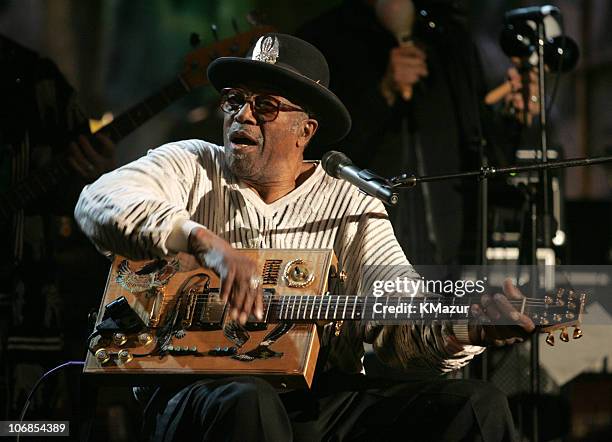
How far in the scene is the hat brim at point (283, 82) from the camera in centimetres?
311

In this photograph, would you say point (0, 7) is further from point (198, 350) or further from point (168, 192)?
point (198, 350)

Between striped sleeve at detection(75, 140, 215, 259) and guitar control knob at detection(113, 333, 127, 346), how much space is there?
0.25 metres

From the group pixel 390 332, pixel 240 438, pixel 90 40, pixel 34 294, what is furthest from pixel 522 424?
pixel 90 40

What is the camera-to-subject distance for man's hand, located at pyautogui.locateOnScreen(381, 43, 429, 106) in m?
4.47

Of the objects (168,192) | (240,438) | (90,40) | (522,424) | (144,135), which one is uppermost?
(90,40)

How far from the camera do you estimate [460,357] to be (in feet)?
9.18

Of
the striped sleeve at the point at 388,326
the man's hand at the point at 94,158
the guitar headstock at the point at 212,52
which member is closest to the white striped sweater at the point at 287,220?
the striped sleeve at the point at 388,326

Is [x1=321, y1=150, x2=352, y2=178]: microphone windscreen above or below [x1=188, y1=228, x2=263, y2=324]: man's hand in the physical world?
above

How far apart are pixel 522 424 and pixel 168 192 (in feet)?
6.43

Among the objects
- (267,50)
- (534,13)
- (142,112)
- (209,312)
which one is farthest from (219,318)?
(534,13)

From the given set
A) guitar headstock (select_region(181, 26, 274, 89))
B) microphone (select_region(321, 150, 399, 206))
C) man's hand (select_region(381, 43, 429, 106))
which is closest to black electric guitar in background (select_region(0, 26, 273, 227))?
guitar headstock (select_region(181, 26, 274, 89))

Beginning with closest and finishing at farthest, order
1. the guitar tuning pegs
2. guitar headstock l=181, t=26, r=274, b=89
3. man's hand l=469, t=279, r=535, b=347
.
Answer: man's hand l=469, t=279, r=535, b=347 → guitar headstock l=181, t=26, r=274, b=89 → the guitar tuning pegs

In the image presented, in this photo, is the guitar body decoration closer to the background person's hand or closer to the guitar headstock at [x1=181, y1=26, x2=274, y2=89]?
the guitar headstock at [x1=181, y1=26, x2=274, y2=89]

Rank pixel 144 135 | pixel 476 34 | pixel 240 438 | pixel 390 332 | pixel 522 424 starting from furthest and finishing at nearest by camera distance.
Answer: pixel 476 34 < pixel 144 135 < pixel 522 424 < pixel 390 332 < pixel 240 438
